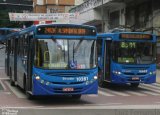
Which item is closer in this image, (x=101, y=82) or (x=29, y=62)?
(x=29, y=62)

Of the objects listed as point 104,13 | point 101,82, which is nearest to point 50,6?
point 104,13

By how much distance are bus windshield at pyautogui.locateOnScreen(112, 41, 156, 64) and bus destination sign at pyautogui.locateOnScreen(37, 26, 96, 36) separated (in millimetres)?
5374

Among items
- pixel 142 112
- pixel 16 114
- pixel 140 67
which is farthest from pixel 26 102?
pixel 140 67

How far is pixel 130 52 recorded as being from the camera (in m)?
21.6

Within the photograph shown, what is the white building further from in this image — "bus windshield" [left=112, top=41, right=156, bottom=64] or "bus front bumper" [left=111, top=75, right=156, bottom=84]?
"bus front bumper" [left=111, top=75, right=156, bottom=84]

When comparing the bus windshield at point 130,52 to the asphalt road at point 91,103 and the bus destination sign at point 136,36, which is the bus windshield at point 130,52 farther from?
the asphalt road at point 91,103

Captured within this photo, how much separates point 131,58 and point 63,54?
6474 mm

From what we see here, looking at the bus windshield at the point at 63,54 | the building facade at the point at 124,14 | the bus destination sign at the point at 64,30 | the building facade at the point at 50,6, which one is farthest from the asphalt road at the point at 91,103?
the building facade at the point at 50,6

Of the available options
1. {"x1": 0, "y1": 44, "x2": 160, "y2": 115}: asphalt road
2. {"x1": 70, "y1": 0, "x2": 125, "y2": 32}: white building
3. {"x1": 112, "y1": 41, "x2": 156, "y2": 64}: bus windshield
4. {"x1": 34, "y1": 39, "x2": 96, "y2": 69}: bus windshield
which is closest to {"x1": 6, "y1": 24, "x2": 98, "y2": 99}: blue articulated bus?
{"x1": 34, "y1": 39, "x2": 96, "y2": 69}: bus windshield

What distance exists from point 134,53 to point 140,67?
0.67 meters

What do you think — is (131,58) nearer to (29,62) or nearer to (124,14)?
(29,62)

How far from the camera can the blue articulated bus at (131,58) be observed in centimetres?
2148

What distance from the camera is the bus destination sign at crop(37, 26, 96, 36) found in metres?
15.9

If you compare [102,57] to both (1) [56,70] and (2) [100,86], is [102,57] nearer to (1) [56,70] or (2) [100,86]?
(2) [100,86]
